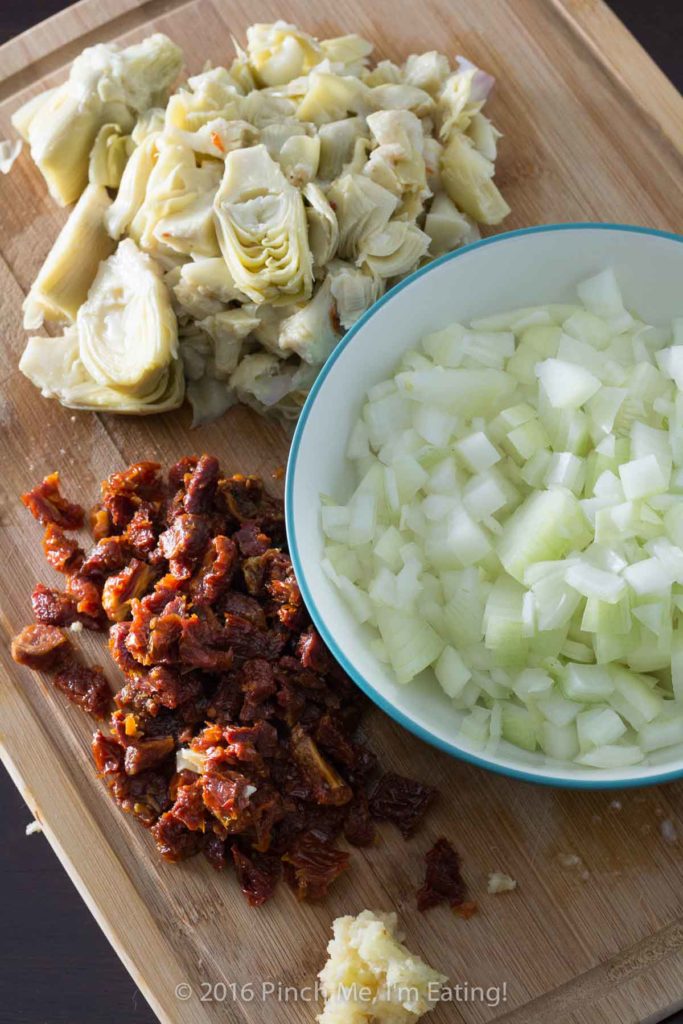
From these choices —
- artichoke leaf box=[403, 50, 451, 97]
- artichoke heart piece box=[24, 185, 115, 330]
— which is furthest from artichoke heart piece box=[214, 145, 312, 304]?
artichoke leaf box=[403, 50, 451, 97]

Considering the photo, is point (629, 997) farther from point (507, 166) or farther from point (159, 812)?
point (507, 166)

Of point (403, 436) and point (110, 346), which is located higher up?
point (110, 346)

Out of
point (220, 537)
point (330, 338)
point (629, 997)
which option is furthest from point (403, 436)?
point (629, 997)

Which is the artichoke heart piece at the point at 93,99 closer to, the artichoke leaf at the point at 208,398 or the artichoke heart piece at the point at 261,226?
the artichoke heart piece at the point at 261,226

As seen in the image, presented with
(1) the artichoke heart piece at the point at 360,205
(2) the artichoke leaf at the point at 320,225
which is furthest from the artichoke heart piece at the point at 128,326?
(1) the artichoke heart piece at the point at 360,205

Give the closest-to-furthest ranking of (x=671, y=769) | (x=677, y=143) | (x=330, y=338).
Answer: (x=671, y=769)
(x=330, y=338)
(x=677, y=143)

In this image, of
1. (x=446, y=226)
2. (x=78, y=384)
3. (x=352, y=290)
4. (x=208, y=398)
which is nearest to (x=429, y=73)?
(x=446, y=226)

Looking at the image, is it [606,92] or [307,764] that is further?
[606,92]
